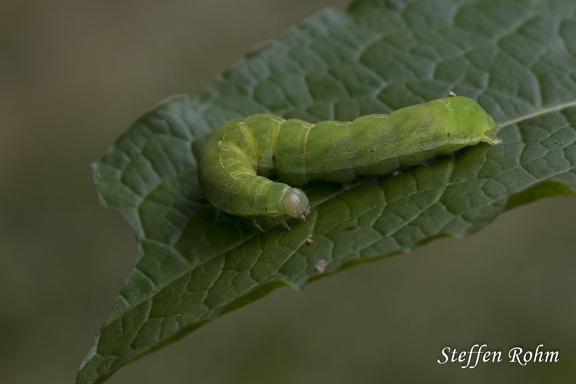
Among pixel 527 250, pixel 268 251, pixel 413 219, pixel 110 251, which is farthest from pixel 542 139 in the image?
pixel 110 251

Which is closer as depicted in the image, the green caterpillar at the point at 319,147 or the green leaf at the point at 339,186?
the green leaf at the point at 339,186

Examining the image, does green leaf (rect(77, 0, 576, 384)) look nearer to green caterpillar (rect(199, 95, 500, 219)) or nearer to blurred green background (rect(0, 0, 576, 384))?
green caterpillar (rect(199, 95, 500, 219))

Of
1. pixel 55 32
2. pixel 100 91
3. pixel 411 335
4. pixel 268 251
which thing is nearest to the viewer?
pixel 268 251

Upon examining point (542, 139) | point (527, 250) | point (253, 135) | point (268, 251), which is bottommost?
point (527, 250)

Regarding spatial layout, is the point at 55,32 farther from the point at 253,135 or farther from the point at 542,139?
the point at 542,139

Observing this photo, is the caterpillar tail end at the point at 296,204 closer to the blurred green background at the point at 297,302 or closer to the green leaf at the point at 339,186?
the green leaf at the point at 339,186

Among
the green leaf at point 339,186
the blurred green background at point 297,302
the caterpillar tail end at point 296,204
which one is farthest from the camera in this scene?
the blurred green background at point 297,302

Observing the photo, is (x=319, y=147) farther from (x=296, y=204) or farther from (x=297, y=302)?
(x=297, y=302)

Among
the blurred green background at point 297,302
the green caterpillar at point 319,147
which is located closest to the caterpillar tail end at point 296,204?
the green caterpillar at point 319,147
